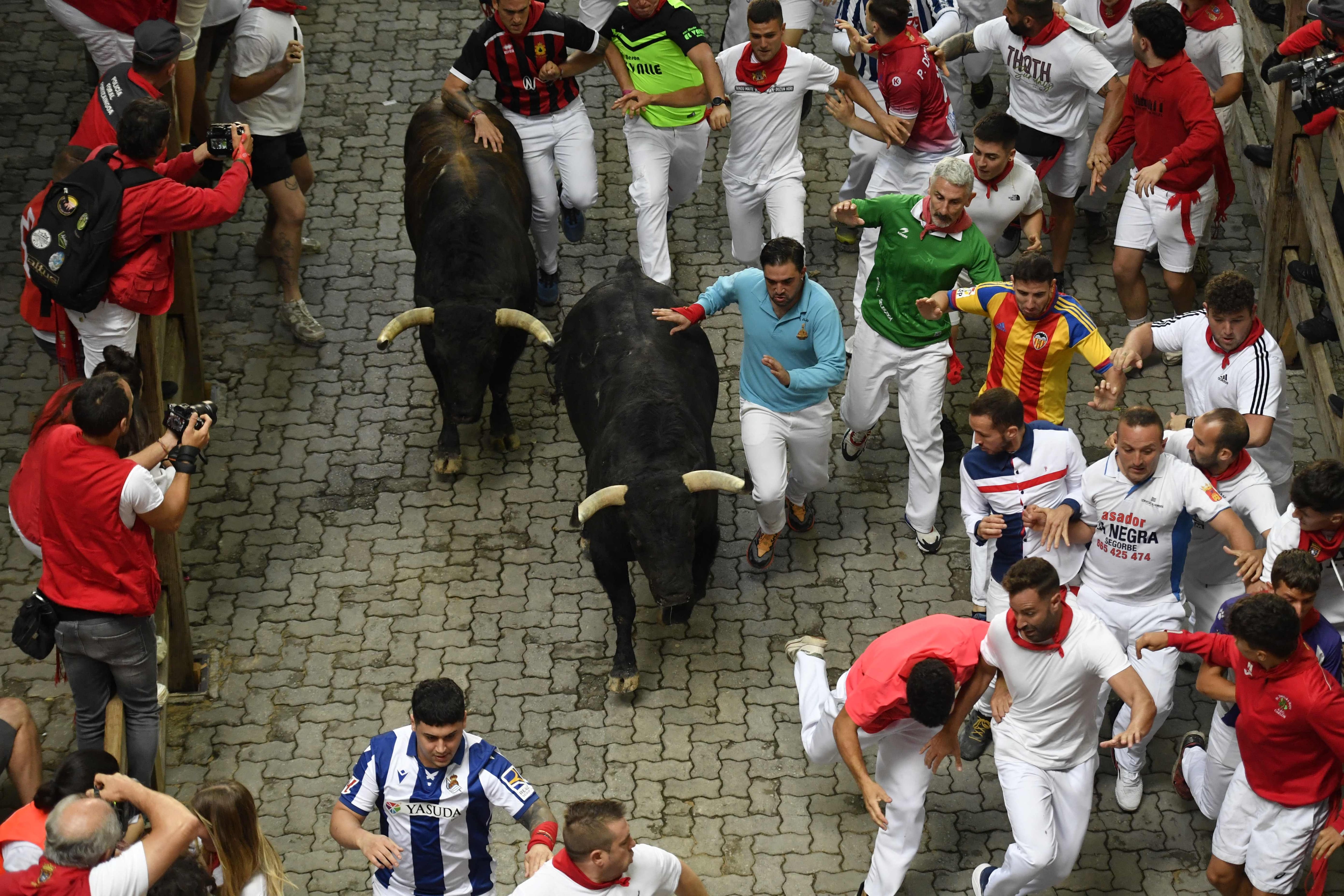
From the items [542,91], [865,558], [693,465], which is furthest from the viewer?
[542,91]

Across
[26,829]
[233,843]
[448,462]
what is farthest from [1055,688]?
[448,462]

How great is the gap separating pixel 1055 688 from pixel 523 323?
14.3 feet

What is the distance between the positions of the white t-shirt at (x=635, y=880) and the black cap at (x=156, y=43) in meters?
5.48

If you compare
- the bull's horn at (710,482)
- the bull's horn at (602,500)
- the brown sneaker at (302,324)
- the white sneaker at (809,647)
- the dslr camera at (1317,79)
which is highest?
the dslr camera at (1317,79)

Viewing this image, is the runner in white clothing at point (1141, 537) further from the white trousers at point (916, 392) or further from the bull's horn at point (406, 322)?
the bull's horn at point (406, 322)

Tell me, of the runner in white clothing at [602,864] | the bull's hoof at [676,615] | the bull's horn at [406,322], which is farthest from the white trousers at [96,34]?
the runner in white clothing at [602,864]

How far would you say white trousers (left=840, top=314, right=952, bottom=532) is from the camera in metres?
10.1

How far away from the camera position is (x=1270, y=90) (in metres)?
11.9

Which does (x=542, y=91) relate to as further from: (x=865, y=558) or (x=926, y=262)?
(x=865, y=558)

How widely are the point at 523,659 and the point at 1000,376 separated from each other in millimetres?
3322

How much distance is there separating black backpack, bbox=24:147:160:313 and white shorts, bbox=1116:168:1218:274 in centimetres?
654

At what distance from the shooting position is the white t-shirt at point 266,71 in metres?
11.0

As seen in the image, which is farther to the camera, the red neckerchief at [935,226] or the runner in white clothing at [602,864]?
the red neckerchief at [935,226]

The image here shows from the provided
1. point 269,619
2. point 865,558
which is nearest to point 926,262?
point 865,558
